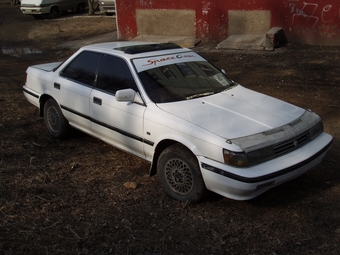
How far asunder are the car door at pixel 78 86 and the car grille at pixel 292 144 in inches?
101

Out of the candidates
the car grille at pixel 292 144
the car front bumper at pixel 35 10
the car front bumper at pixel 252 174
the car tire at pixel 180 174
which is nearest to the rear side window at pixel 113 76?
the car tire at pixel 180 174

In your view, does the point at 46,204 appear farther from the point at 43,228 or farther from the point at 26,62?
the point at 26,62

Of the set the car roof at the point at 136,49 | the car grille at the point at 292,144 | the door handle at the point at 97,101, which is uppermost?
the car roof at the point at 136,49

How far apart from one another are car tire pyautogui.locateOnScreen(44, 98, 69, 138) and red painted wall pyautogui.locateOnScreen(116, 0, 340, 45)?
8.75 m

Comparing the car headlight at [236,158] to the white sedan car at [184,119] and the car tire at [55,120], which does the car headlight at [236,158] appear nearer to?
the white sedan car at [184,119]

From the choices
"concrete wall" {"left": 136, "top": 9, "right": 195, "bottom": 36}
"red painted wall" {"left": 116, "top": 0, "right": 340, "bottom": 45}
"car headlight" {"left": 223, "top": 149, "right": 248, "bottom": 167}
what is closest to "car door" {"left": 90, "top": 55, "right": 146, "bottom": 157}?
"car headlight" {"left": 223, "top": 149, "right": 248, "bottom": 167}

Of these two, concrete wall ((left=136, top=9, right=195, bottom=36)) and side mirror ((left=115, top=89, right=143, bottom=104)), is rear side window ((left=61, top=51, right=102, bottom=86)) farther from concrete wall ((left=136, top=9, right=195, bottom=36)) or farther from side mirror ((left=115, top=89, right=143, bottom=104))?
concrete wall ((left=136, top=9, right=195, bottom=36))

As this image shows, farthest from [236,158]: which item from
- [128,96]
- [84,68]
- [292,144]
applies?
[84,68]

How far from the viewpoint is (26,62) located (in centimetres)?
1350

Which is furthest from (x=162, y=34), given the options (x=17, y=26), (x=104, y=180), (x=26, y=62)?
(x=104, y=180)

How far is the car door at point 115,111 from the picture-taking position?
4984 millimetres

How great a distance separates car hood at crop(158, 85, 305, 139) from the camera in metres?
4.36

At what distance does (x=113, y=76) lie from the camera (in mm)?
5438

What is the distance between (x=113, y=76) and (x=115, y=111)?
52 cm
